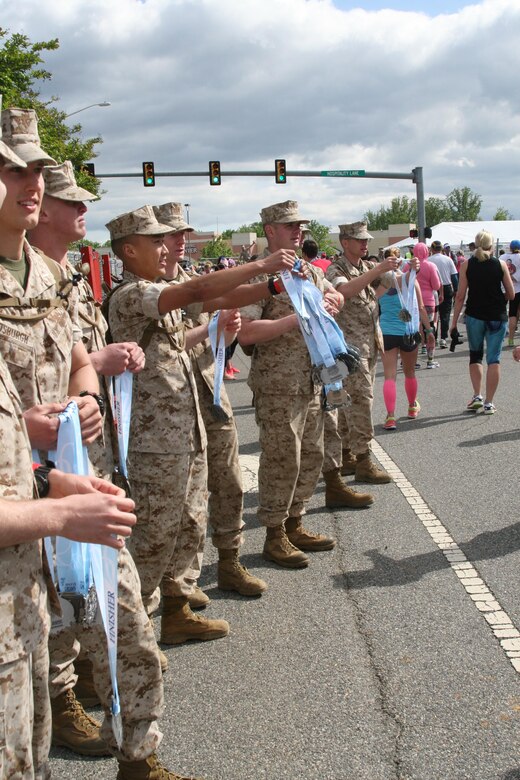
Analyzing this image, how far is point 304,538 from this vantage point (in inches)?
240

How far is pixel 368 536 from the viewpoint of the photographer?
6.27 metres

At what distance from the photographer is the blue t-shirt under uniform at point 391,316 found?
1041cm

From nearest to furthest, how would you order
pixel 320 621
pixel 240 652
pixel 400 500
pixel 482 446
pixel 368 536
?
pixel 240 652, pixel 320 621, pixel 368 536, pixel 400 500, pixel 482 446

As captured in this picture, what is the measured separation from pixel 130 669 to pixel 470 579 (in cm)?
279

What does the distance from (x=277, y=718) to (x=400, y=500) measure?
3624mm

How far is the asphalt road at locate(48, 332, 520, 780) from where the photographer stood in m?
3.46

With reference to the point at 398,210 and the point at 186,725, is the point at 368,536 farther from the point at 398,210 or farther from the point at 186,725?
the point at 398,210

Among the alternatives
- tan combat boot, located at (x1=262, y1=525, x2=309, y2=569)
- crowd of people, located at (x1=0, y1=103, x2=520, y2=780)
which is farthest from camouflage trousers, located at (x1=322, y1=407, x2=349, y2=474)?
tan combat boot, located at (x1=262, y1=525, x2=309, y2=569)

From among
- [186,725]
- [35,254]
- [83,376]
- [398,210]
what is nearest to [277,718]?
[186,725]

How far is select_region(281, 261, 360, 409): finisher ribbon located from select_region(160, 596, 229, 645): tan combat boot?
5.11 feet

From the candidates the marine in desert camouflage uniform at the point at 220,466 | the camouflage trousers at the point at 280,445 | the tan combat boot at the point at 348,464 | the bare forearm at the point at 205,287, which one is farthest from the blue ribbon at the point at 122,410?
the tan combat boot at the point at 348,464

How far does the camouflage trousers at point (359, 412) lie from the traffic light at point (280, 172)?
24.8 m

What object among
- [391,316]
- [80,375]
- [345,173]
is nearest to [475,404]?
[391,316]

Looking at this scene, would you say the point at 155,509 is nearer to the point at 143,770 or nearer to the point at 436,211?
the point at 143,770
